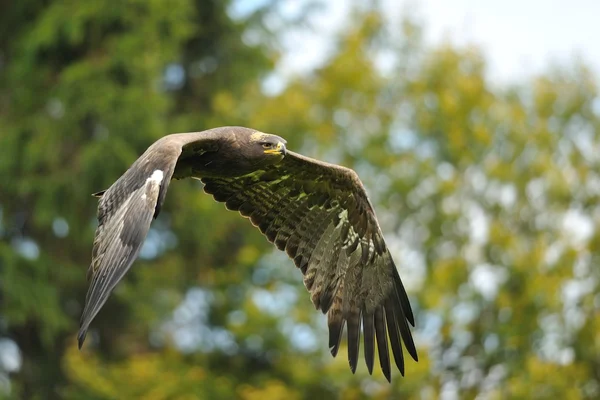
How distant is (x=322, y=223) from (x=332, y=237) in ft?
0.54

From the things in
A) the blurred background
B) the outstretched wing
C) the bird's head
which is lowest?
the outstretched wing

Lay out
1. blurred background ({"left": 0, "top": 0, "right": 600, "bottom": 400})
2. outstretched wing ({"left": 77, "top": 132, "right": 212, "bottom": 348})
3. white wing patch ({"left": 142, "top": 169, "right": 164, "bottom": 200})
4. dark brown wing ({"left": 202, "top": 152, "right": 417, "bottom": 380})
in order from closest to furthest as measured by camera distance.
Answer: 1. outstretched wing ({"left": 77, "top": 132, "right": 212, "bottom": 348})
2. white wing patch ({"left": 142, "top": 169, "right": 164, "bottom": 200})
3. dark brown wing ({"left": 202, "top": 152, "right": 417, "bottom": 380})
4. blurred background ({"left": 0, "top": 0, "right": 600, "bottom": 400})

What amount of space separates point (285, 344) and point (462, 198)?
572 centimetres

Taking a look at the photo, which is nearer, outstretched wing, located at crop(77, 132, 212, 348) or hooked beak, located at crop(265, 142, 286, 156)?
outstretched wing, located at crop(77, 132, 212, 348)

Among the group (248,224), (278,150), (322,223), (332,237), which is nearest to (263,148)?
(278,150)

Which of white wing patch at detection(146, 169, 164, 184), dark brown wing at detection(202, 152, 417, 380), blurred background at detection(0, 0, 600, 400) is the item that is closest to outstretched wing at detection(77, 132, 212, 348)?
white wing patch at detection(146, 169, 164, 184)

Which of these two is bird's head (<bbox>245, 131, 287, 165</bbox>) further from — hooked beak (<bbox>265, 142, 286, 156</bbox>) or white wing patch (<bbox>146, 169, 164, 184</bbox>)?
white wing patch (<bbox>146, 169, 164, 184</bbox>)

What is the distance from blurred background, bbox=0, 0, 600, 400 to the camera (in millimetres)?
21750

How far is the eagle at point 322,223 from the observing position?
9883mm

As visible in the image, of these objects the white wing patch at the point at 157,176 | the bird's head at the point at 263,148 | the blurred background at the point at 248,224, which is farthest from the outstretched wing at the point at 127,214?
the blurred background at the point at 248,224

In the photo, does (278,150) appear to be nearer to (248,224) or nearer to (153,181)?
(153,181)

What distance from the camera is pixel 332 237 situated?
11.1 metres

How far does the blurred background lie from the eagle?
32.0 ft

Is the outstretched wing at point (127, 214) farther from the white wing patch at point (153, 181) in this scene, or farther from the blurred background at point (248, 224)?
the blurred background at point (248, 224)
